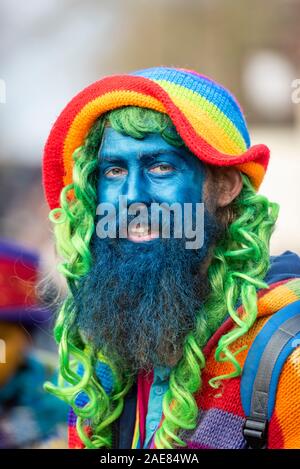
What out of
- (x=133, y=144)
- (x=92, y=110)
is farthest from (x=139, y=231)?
(x=92, y=110)

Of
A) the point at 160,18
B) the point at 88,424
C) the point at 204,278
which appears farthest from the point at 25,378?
the point at 160,18

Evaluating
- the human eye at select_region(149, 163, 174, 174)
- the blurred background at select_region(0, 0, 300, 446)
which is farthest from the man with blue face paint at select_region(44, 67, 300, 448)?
the blurred background at select_region(0, 0, 300, 446)

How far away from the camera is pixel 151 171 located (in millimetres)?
2578

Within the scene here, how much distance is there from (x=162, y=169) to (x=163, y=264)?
13.1 inches

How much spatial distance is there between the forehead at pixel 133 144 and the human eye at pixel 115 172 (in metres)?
0.06

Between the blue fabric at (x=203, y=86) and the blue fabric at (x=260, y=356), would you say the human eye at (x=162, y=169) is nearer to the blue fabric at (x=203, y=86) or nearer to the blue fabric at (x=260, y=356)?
the blue fabric at (x=203, y=86)

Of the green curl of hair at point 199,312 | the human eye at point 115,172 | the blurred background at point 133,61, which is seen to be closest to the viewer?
the green curl of hair at point 199,312

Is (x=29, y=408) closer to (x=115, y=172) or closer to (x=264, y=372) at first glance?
(x=115, y=172)

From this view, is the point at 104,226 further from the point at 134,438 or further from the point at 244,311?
the point at 134,438

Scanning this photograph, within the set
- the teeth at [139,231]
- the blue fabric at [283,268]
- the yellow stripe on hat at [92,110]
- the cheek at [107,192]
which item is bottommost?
the blue fabric at [283,268]

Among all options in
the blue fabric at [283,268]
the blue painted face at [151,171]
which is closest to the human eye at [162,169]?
the blue painted face at [151,171]

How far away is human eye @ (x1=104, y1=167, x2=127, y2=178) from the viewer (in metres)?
2.63

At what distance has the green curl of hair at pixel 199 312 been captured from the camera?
7.93 feet

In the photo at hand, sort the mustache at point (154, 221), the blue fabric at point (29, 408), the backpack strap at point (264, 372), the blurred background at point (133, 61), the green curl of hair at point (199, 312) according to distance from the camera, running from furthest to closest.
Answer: the blurred background at point (133, 61), the blue fabric at point (29, 408), the mustache at point (154, 221), the green curl of hair at point (199, 312), the backpack strap at point (264, 372)
